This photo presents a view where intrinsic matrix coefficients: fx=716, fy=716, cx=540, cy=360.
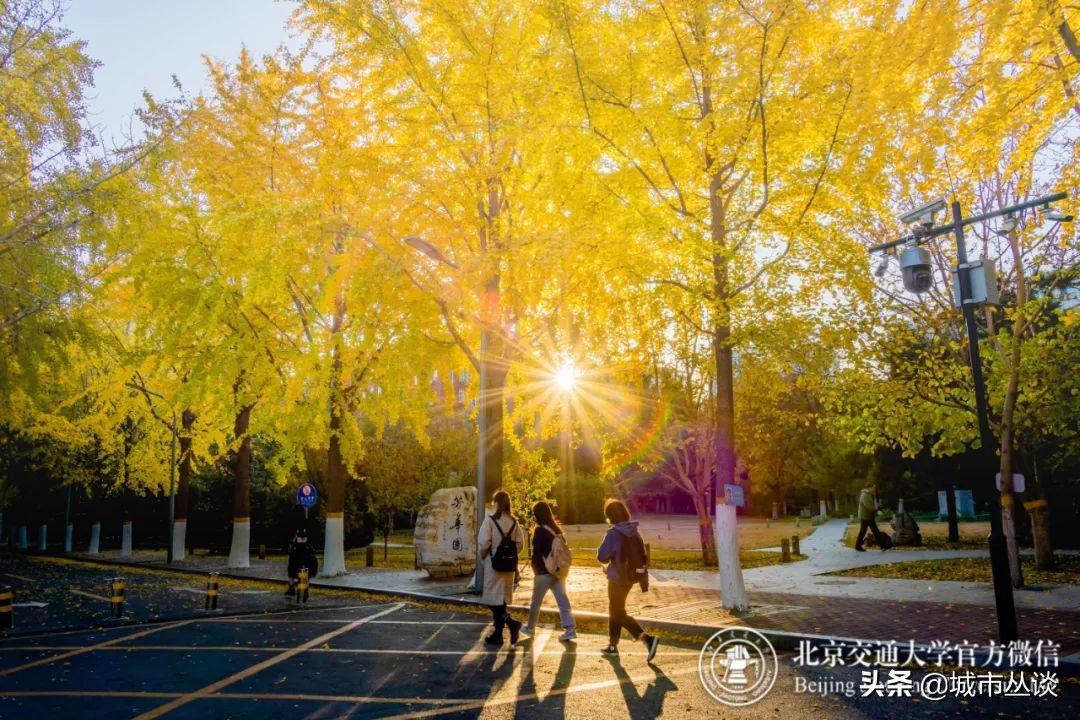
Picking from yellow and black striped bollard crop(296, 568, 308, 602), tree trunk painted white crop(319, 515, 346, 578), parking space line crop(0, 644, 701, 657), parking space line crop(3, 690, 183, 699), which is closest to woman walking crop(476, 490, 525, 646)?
parking space line crop(0, 644, 701, 657)

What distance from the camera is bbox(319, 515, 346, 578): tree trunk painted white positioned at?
1839 centimetres

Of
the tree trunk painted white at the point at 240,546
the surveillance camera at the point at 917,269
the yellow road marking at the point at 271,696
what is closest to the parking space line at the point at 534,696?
the yellow road marking at the point at 271,696

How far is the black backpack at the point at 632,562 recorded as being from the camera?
8.33 m

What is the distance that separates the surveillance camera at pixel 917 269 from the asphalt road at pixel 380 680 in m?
4.47

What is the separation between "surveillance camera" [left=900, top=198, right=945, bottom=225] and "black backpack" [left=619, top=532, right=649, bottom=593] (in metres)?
5.20

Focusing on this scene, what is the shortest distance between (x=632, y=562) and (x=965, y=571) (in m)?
10.9

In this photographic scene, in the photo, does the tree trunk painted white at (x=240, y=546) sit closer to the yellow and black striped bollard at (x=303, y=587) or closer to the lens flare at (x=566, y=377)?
the yellow and black striped bollard at (x=303, y=587)

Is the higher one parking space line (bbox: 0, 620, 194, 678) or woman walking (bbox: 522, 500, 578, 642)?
woman walking (bbox: 522, 500, 578, 642)

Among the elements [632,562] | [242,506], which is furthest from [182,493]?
[632,562]

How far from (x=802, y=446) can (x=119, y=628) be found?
158 ft

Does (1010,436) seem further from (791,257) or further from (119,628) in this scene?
(119,628)

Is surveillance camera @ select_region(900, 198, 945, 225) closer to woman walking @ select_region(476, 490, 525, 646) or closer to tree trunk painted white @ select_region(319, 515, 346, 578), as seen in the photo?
woman walking @ select_region(476, 490, 525, 646)

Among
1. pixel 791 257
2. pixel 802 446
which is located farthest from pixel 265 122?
pixel 802 446

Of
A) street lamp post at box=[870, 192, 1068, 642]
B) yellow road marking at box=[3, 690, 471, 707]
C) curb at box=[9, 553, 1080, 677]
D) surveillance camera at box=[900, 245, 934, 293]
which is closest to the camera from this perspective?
yellow road marking at box=[3, 690, 471, 707]
